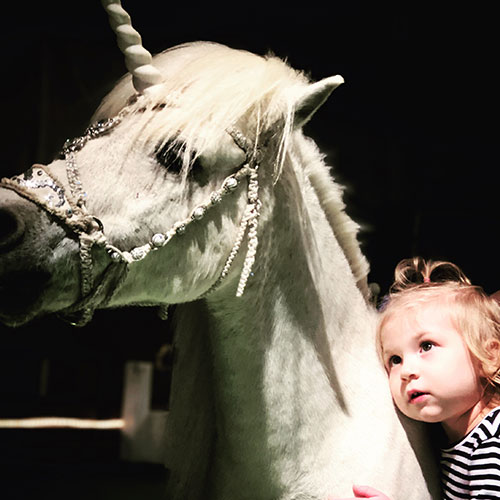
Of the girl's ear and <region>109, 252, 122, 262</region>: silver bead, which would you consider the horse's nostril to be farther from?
the girl's ear

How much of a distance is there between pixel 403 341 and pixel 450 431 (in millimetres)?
182

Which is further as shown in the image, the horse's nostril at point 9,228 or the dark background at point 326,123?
the dark background at point 326,123

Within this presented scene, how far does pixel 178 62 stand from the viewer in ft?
3.31

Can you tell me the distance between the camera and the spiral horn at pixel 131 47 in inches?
36.6

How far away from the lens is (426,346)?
40.3 inches

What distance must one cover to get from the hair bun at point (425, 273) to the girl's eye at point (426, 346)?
179mm

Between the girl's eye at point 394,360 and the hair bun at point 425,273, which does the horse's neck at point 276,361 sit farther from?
the hair bun at point 425,273

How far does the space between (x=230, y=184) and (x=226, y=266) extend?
0.13m

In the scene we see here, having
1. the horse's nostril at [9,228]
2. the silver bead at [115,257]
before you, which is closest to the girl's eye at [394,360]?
the silver bead at [115,257]

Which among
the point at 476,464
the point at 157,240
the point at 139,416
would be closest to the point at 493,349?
the point at 476,464

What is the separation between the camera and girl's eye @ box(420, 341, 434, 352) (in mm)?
1018

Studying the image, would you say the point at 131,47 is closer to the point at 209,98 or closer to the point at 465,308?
the point at 209,98

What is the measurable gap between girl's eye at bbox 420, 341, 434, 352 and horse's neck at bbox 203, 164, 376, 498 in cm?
16

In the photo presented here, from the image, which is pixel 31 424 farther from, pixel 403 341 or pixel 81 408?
pixel 403 341
